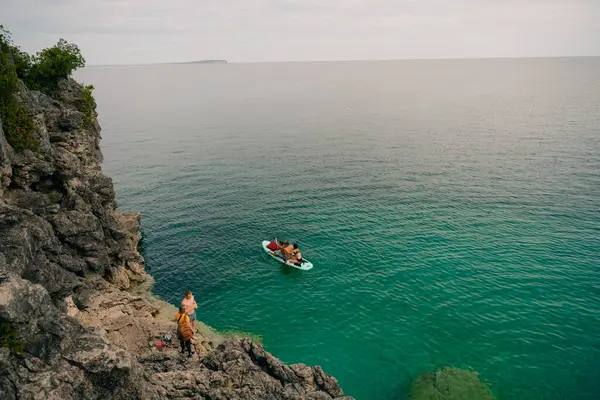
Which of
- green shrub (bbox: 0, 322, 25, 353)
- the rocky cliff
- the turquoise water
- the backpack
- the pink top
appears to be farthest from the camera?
the turquoise water

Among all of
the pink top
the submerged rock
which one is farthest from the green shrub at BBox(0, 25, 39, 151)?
the submerged rock

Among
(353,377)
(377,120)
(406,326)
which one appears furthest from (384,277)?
(377,120)

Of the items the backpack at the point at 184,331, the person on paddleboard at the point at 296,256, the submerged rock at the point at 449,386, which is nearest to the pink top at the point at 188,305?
the backpack at the point at 184,331

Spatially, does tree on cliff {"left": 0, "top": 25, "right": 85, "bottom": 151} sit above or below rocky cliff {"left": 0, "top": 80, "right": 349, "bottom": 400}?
above

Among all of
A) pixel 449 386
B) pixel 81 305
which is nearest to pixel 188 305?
pixel 81 305

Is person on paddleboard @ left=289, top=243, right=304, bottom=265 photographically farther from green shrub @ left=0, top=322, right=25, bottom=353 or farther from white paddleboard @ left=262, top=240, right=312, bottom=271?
green shrub @ left=0, top=322, right=25, bottom=353

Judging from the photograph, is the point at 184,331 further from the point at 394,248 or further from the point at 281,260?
the point at 394,248

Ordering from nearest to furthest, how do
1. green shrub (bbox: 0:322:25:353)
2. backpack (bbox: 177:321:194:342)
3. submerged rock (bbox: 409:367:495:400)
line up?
1. green shrub (bbox: 0:322:25:353)
2. backpack (bbox: 177:321:194:342)
3. submerged rock (bbox: 409:367:495:400)
